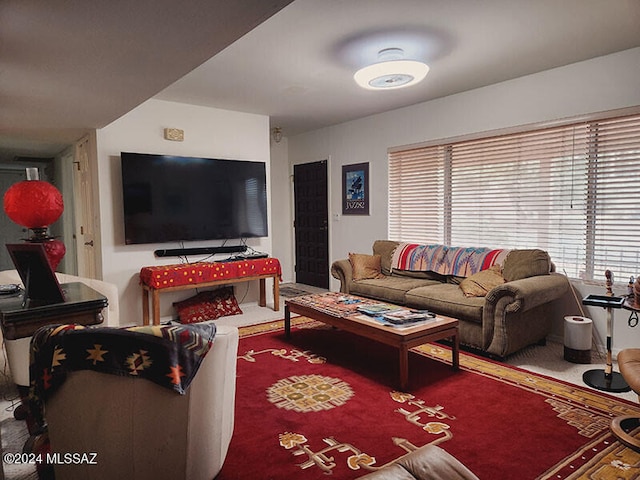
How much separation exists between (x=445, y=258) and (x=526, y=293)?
4.08 ft

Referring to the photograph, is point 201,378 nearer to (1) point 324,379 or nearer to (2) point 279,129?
(1) point 324,379

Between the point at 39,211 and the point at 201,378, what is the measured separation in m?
1.59

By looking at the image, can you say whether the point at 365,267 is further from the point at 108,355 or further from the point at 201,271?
the point at 108,355

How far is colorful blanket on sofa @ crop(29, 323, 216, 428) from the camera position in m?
1.40

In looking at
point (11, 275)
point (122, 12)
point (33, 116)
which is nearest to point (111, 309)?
point (11, 275)

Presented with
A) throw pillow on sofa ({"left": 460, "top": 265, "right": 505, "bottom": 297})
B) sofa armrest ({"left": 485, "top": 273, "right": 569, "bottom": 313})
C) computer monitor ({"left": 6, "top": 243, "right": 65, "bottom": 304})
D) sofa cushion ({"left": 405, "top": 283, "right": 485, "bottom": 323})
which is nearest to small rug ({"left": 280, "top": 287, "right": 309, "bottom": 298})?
sofa cushion ({"left": 405, "top": 283, "right": 485, "bottom": 323})

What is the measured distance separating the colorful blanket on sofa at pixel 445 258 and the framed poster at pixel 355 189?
1.07m

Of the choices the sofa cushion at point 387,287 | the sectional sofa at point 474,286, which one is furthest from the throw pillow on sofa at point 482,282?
the sofa cushion at point 387,287

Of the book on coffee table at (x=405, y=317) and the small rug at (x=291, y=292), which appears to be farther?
the small rug at (x=291, y=292)

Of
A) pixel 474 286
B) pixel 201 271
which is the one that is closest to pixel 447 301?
pixel 474 286

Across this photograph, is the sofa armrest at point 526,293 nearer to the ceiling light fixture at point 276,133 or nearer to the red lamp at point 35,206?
the red lamp at point 35,206

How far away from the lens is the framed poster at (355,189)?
5648 mm

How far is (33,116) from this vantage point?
3.54 metres

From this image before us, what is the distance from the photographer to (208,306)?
4.74 metres
